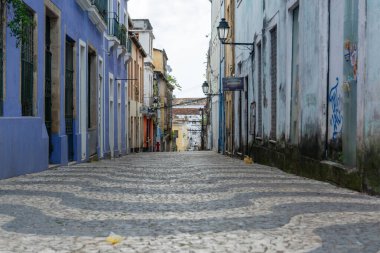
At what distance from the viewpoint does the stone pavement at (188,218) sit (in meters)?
4.12

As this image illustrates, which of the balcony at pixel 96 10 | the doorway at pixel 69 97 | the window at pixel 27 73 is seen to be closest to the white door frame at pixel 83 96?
the doorway at pixel 69 97

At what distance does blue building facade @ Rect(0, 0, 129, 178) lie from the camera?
414 inches

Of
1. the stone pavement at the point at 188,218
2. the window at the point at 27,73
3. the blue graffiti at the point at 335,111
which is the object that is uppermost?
the window at the point at 27,73

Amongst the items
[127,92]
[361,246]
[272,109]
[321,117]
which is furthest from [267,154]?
[127,92]

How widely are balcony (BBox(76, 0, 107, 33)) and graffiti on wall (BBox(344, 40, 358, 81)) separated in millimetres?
Result: 9637

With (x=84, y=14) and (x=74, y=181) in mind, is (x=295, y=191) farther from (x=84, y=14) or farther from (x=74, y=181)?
(x=84, y=14)

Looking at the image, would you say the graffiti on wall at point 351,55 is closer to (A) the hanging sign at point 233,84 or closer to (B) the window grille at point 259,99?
(B) the window grille at point 259,99

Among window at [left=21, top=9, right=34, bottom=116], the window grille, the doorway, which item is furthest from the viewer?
the window grille

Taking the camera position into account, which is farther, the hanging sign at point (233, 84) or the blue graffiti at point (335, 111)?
the hanging sign at point (233, 84)

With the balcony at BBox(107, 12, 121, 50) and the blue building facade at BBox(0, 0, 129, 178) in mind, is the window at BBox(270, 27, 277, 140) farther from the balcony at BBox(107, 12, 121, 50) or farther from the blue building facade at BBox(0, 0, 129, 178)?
the balcony at BBox(107, 12, 121, 50)

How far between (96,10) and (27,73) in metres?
7.31

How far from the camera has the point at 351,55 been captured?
867 cm

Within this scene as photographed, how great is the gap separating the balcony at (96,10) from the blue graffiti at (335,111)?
918 centimetres

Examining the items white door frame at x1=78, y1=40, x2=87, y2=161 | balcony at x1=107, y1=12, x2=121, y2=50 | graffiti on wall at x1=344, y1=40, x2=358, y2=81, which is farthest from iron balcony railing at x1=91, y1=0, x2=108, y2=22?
graffiti on wall at x1=344, y1=40, x2=358, y2=81
